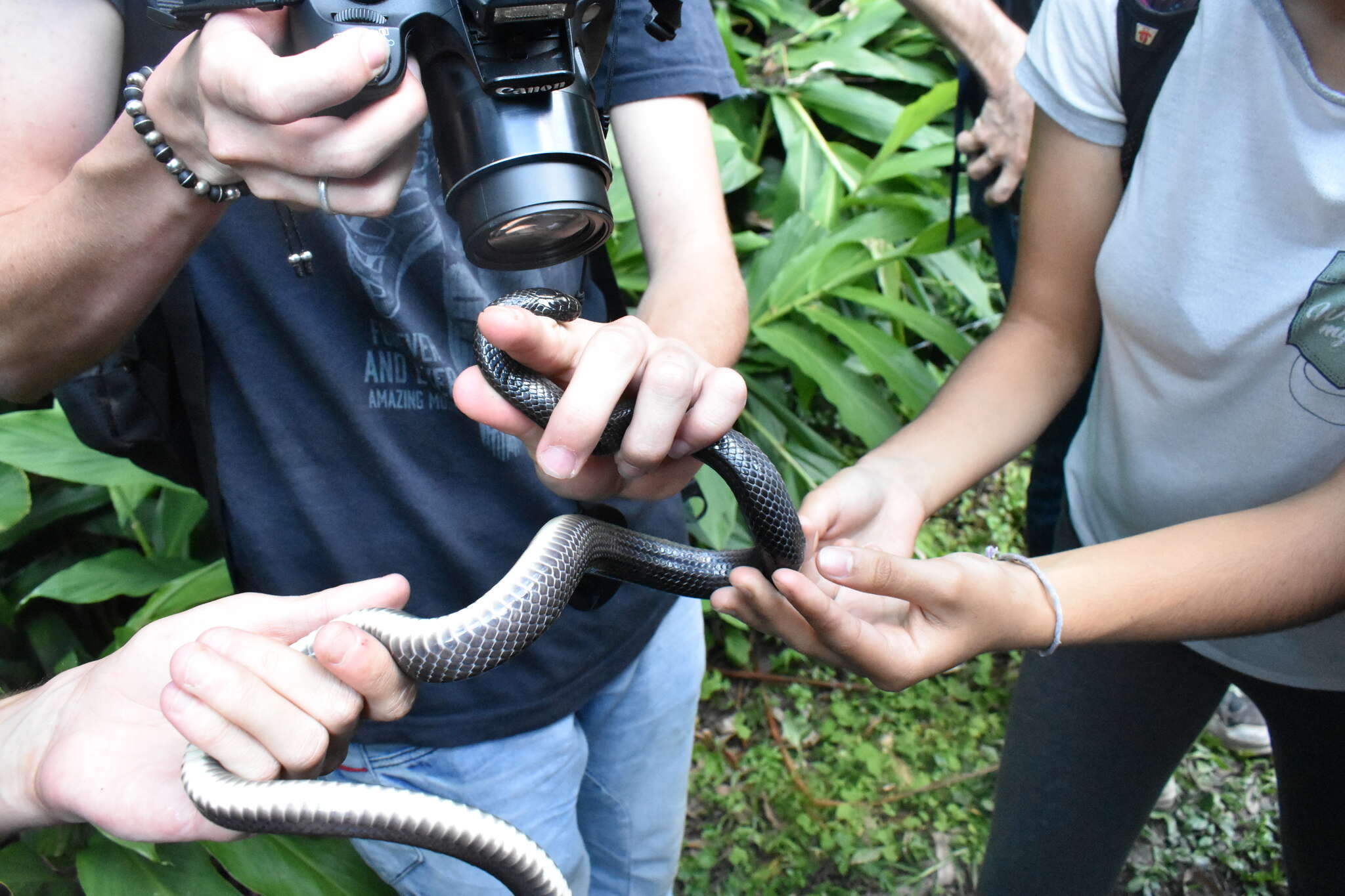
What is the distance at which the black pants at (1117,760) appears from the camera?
4.54 feet

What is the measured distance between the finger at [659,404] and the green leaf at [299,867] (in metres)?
1.13

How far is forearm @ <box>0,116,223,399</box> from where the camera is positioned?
0.90 meters

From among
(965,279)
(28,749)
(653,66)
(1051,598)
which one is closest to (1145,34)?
(653,66)

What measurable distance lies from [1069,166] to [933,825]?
2.06 meters

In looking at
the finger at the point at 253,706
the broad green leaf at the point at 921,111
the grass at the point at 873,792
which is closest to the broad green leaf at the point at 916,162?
the broad green leaf at the point at 921,111

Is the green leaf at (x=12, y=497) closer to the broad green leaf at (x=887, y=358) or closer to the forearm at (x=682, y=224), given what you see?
the forearm at (x=682, y=224)

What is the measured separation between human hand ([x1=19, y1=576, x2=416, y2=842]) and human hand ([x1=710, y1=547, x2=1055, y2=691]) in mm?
467

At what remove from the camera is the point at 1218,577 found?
1.13 m

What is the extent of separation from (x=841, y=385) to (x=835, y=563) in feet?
6.26

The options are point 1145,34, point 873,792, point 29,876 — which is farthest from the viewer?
point 873,792

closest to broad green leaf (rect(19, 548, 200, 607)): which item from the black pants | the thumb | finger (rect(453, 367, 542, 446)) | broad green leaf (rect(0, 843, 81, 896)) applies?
broad green leaf (rect(0, 843, 81, 896))

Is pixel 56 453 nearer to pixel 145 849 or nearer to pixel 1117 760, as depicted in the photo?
pixel 145 849

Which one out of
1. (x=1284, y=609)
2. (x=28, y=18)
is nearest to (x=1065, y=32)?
(x=1284, y=609)

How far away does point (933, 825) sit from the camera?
8.70 feet
